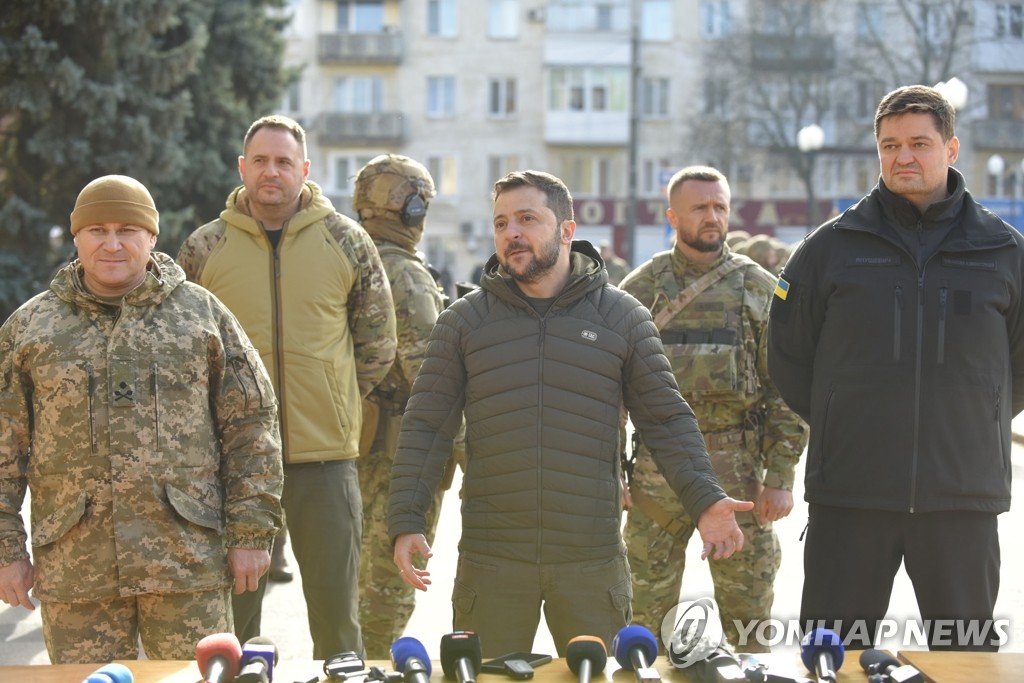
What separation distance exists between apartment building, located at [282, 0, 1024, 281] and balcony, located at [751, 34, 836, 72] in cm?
8

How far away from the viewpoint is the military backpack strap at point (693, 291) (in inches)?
247

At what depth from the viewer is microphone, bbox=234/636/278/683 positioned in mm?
3410

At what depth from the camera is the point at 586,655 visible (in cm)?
354

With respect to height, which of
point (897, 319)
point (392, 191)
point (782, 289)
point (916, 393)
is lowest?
point (916, 393)

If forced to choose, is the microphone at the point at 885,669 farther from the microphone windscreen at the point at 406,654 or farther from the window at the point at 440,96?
the window at the point at 440,96

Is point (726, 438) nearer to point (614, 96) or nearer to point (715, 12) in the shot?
point (614, 96)

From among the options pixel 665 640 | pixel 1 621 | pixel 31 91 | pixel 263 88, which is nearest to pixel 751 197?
pixel 263 88

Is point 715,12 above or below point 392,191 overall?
above

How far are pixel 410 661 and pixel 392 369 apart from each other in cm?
322

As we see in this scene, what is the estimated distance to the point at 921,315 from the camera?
466 centimetres

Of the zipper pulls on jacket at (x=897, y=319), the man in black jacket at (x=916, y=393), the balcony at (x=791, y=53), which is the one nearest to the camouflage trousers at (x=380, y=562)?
the man in black jacket at (x=916, y=393)

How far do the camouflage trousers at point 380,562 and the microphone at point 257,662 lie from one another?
2.84 m

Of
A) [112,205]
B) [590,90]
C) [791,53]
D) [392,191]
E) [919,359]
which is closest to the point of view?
[112,205]

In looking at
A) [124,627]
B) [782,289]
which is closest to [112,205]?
[124,627]
